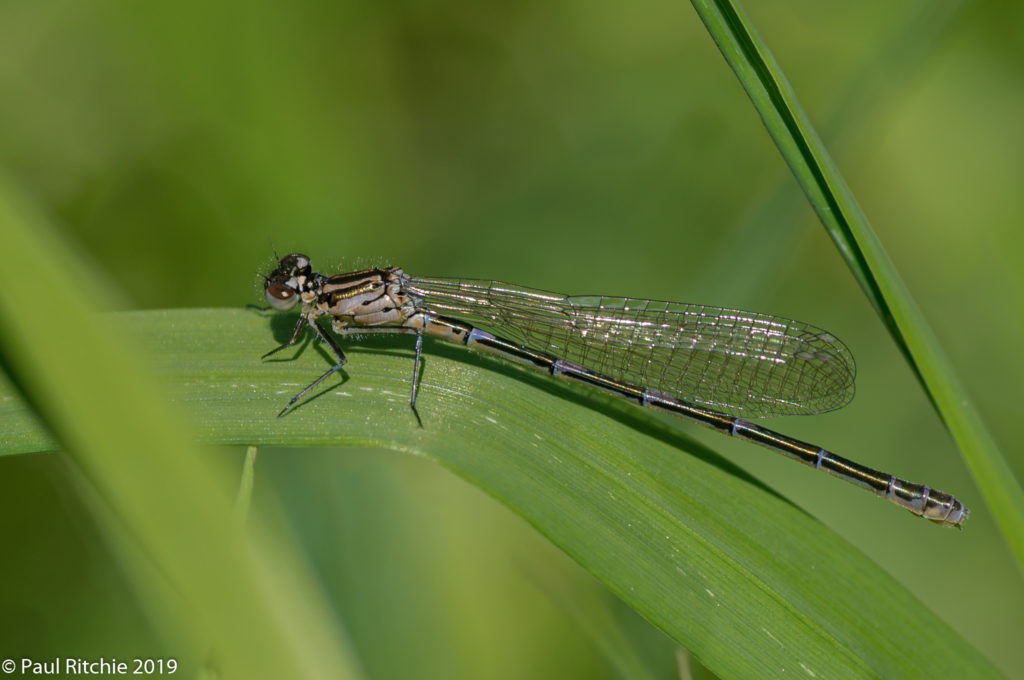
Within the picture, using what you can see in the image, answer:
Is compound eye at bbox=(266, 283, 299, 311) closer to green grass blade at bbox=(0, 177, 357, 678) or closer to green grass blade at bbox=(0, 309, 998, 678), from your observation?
green grass blade at bbox=(0, 309, 998, 678)

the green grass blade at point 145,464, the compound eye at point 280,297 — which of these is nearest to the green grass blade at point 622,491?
the compound eye at point 280,297

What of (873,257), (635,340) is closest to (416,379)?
(635,340)

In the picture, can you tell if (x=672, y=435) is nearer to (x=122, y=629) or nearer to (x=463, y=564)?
(x=463, y=564)

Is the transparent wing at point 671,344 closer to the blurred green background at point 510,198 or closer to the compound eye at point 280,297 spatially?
the blurred green background at point 510,198

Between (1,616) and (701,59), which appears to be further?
(701,59)

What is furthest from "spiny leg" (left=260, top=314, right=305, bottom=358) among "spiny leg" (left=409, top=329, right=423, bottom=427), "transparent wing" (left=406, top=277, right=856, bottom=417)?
"transparent wing" (left=406, top=277, right=856, bottom=417)

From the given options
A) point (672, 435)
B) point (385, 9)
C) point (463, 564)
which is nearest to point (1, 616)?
point (463, 564)
